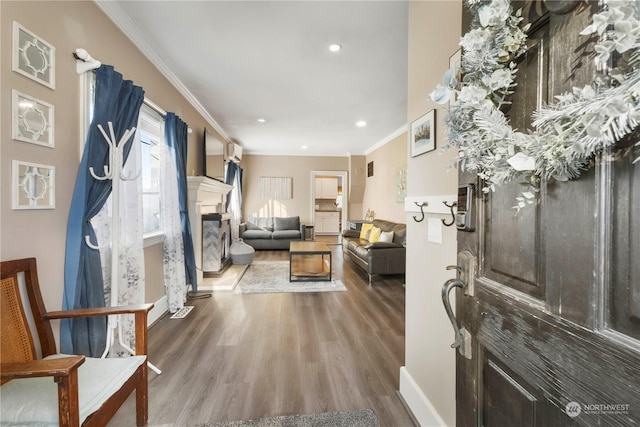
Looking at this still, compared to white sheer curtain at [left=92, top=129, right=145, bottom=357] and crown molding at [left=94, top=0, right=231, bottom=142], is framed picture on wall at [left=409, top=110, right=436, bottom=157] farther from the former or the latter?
crown molding at [left=94, top=0, right=231, bottom=142]

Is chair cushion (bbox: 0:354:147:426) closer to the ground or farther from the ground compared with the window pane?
closer to the ground

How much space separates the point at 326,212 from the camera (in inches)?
385

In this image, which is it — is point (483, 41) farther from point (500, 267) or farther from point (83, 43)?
point (83, 43)

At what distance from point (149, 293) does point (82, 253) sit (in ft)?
4.14

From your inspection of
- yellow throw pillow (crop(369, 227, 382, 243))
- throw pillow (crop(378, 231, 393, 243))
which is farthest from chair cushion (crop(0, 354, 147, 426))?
yellow throw pillow (crop(369, 227, 382, 243))

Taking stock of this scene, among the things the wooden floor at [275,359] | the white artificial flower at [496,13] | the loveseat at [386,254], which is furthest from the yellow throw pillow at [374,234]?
the white artificial flower at [496,13]

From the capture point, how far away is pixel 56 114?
1.61 m

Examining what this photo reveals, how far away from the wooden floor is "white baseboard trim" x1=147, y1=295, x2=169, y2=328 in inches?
3.7

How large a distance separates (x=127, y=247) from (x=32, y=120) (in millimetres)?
991

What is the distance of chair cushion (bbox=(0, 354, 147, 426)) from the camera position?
3.31ft

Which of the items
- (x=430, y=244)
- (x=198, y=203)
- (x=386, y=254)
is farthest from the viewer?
(x=386, y=254)

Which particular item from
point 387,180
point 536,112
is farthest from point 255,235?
point 536,112

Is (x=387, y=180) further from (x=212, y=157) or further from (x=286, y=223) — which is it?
(x=212, y=157)

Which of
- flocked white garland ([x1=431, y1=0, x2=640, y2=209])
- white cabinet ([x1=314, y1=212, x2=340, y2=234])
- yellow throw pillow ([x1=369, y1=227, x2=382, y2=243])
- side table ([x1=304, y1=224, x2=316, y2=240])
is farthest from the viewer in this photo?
white cabinet ([x1=314, y1=212, x2=340, y2=234])
